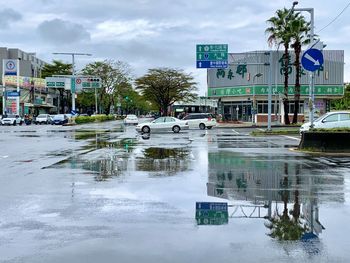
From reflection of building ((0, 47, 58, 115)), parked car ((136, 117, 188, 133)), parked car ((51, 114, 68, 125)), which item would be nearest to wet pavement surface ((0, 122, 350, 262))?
parked car ((136, 117, 188, 133))

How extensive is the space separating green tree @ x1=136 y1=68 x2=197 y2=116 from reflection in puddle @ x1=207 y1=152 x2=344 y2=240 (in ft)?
204

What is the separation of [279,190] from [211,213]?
9.28 feet

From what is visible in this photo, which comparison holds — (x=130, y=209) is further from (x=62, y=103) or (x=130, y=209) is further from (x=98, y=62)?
(x=62, y=103)

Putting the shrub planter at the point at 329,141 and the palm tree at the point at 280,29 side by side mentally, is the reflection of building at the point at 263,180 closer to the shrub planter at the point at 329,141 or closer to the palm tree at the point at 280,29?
the shrub planter at the point at 329,141

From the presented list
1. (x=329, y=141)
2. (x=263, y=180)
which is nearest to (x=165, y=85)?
(x=329, y=141)

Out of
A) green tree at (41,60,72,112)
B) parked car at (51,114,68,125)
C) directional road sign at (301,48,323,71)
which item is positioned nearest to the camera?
directional road sign at (301,48,323,71)

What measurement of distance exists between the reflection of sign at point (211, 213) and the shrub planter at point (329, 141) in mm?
11633

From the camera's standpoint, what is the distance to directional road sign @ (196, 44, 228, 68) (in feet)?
133

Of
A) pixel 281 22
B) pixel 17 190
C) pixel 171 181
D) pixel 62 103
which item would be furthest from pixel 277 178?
pixel 62 103

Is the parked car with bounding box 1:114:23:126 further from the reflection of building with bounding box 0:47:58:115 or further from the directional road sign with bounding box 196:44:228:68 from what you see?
the directional road sign with bounding box 196:44:228:68

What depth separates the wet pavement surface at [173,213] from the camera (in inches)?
245

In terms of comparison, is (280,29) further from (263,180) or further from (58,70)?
(58,70)

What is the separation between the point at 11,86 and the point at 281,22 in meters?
53.9

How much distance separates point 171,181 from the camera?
39.2ft
